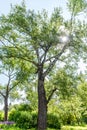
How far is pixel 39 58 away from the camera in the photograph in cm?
1828

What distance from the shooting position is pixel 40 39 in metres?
17.1

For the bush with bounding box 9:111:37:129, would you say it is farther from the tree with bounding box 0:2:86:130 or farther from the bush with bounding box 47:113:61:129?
the tree with bounding box 0:2:86:130

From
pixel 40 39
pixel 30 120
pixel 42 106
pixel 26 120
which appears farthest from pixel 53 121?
pixel 40 39

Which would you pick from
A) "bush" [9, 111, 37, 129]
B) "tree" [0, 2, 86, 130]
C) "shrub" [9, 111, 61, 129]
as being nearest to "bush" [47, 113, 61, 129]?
"shrub" [9, 111, 61, 129]

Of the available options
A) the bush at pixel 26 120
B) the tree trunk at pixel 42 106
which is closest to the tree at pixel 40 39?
the tree trunk at pixel 42 106

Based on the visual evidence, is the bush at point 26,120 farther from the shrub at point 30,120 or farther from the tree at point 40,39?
the tree at point 40,39

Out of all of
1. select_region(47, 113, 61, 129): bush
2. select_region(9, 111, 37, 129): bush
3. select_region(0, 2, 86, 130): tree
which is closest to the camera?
select_region(0, 2, 86, 130): tree

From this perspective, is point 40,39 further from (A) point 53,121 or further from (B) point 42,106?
(A) point 53,121

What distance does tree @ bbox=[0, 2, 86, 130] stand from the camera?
1739 cm

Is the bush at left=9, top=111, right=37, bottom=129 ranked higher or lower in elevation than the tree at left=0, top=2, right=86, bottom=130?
lower

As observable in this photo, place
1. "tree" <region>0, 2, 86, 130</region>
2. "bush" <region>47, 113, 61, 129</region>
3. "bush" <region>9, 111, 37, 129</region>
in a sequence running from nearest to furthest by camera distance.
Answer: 1. "tree" <region>0, 2, 86, 130</region>
2. "bush" <region>9, 111, 37, 129</region>
3. "bush" <region>47, 113, 61, 129</region>

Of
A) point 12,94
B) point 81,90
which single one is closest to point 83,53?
point 81,90

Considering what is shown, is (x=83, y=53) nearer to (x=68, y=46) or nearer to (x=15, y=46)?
(x=68, y=46)

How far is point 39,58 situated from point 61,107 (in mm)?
4072
